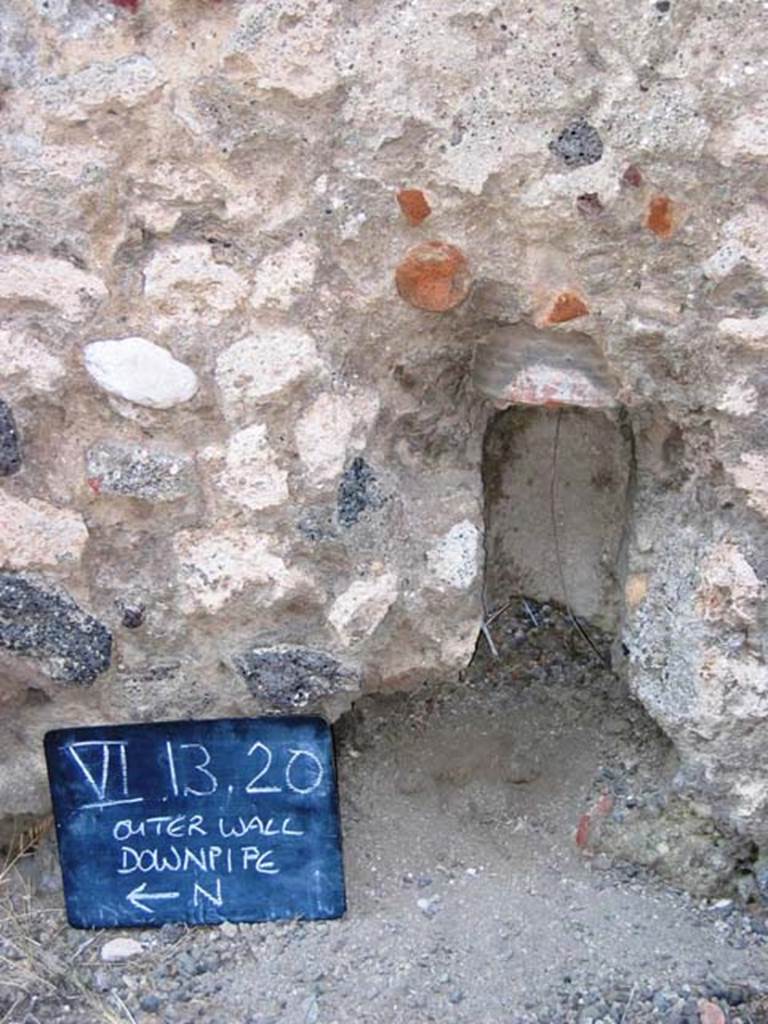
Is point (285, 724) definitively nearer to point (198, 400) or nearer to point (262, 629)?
point (262, 629)

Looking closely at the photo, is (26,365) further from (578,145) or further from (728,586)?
(728,586)

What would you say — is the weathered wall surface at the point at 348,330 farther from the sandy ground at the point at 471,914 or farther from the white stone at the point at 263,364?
the sandy ground at the point at 471,914

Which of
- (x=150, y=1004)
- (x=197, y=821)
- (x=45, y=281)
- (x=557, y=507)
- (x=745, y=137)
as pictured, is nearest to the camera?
(x=745, y=137)

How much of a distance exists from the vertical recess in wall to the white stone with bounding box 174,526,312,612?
15.4 inches

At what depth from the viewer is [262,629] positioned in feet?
5.76

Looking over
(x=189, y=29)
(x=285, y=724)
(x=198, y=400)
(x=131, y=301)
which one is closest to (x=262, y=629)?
(x=285, y=724)

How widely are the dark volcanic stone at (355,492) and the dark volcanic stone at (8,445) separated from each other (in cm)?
37

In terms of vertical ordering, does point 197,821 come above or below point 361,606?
below

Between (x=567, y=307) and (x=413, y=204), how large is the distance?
0.21 metres

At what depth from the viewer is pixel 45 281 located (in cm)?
164

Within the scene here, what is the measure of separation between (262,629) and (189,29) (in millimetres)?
676

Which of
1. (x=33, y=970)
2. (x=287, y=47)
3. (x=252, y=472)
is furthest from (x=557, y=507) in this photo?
(x=33, y=970)

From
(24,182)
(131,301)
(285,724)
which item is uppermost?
(24,182)

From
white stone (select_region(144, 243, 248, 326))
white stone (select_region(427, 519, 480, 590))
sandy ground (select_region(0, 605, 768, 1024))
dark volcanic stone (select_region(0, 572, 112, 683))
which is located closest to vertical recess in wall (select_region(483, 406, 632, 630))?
sandy ground (select_region(0, 605, 768, 1024))
